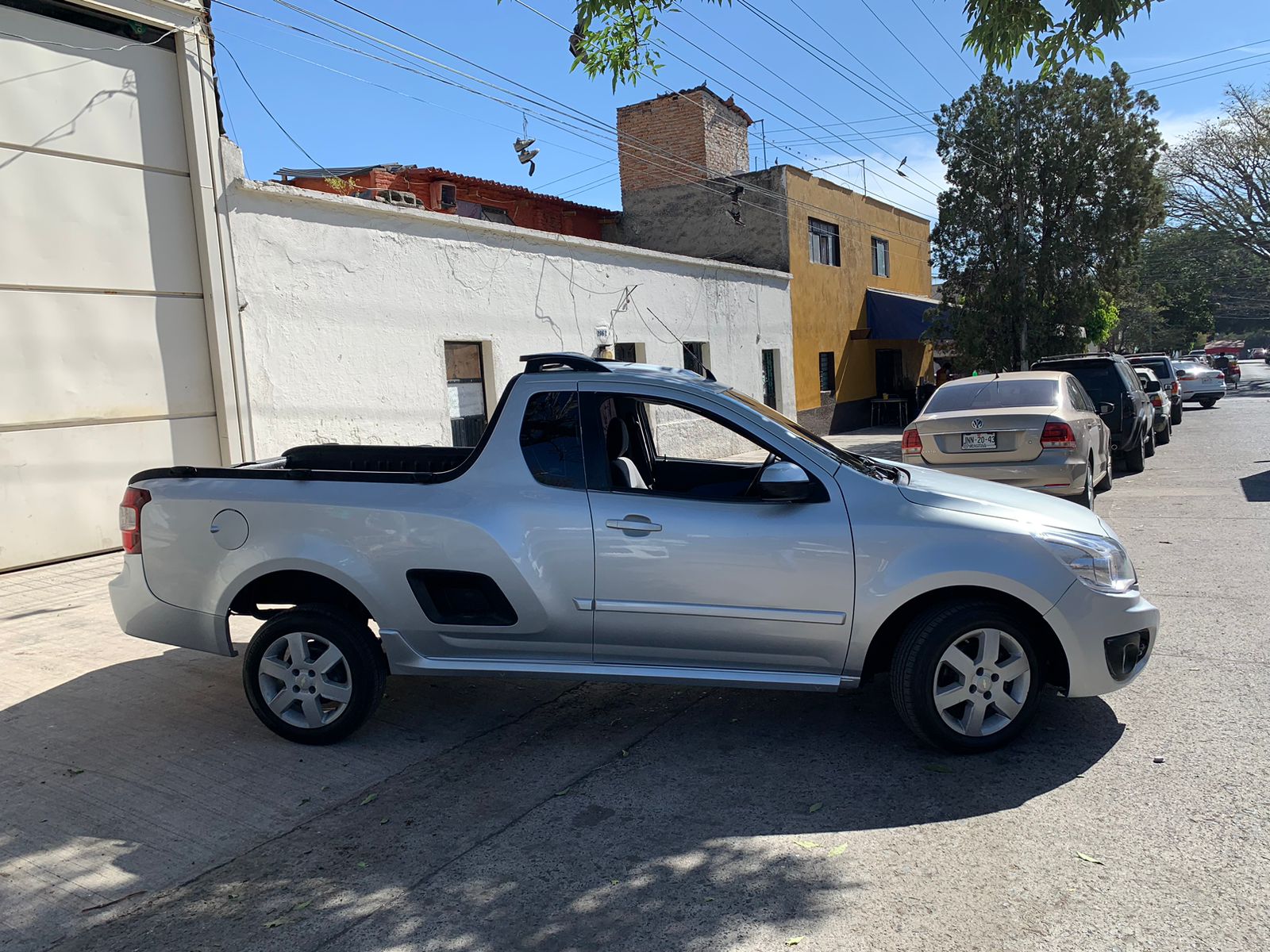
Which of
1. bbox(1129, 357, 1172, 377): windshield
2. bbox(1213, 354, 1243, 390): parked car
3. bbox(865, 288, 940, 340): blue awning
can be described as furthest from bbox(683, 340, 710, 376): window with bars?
bbox(1213, 354, 1243, 390): parked car

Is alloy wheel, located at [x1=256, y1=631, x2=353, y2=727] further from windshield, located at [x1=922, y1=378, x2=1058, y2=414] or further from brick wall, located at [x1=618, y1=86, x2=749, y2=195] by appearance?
brick wall, located at [x1=618, y1=86, x2=749, y2=195]

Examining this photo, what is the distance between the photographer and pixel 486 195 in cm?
2111

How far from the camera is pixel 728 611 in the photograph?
432 cm

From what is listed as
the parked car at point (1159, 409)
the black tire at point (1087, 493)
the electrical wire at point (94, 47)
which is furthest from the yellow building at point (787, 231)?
the black tire at point (1087, 493)

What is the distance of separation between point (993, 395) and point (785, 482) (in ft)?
22.1

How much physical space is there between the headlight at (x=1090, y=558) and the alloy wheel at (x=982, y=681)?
42 centimetres

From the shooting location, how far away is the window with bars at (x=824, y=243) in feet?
81.3

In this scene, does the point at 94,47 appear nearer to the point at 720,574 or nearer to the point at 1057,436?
the point at 720,574

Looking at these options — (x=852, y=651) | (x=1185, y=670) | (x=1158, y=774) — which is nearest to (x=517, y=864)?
(x=852, y=651)

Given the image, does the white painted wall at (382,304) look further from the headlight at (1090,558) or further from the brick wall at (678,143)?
the headlight at (1090,558)

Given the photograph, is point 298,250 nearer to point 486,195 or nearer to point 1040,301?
point 486,195

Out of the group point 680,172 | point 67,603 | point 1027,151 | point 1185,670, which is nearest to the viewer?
point 1185,670

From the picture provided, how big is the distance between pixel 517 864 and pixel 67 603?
5.98 metres

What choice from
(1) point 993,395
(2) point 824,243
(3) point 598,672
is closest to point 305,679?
(3) point 598,672
